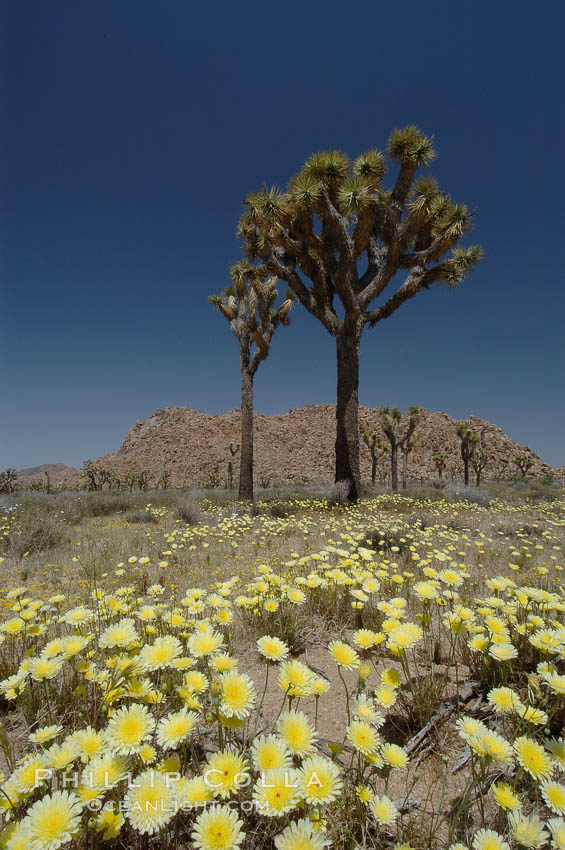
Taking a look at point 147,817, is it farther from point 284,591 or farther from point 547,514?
point 547,514

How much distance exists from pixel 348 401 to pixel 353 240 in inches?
180

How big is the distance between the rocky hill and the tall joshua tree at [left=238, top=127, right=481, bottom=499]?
139 ft

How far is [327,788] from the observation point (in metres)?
1.01

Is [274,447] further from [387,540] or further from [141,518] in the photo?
[387,540]

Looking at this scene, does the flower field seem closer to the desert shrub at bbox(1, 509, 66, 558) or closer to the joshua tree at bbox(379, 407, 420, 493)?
the desert shrub at bbox(1, 509, 66, 558)

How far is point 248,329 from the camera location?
13.4 metres

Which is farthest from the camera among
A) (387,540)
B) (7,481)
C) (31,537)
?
(7,481)

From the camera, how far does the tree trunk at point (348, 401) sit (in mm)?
10766

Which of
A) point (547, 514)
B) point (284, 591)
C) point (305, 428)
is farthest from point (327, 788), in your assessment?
point (305, 428)

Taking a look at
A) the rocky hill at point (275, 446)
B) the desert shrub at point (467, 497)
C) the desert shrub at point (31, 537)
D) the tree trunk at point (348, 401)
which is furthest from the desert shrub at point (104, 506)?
the rocky hill at point (275, 446)

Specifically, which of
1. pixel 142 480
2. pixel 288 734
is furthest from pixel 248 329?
pixel 142 480

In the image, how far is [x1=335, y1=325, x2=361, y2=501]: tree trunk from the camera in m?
10.8

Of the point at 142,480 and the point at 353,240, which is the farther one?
the point at 142,480

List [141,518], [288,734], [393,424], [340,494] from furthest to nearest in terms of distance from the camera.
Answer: [393,424] < [340,494] < [141,518] < [288,734]
